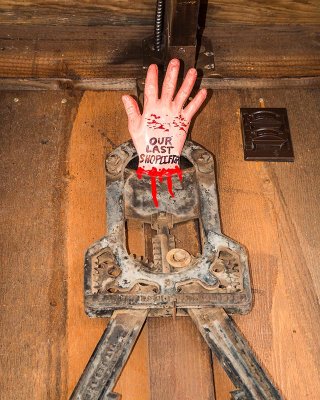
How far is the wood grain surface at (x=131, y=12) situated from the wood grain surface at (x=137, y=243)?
236 mm

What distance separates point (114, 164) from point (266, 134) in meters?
0.41

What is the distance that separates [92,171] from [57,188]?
0.31 feet

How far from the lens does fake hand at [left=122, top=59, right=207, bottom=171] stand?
1.27 meters

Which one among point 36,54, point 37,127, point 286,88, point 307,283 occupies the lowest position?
point 307,283

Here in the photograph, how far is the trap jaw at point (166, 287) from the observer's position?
3.54ft

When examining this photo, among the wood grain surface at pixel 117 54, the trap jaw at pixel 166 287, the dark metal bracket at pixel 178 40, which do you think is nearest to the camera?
the trap jaw at pixel 166 287

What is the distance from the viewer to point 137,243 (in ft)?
4.21

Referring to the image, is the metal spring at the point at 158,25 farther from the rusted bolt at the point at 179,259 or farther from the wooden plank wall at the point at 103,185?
the rusted bolt at the point at 179,259

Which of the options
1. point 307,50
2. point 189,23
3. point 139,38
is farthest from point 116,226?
point 307,50

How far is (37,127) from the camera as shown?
4.62 ft

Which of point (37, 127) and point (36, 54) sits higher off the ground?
point (36, 54)

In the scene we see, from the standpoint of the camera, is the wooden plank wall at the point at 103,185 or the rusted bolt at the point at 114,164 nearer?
the wooden plank wall at the point at 103,185

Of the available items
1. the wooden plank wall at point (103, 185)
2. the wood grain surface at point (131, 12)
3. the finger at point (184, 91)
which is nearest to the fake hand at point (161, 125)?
the finger at point (184, 91)

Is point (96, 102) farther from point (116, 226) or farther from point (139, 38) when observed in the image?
point (116, 226)
